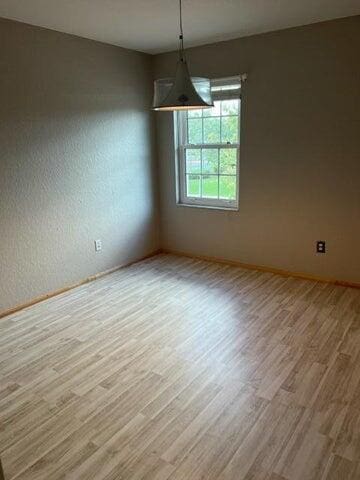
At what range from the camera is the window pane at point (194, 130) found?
13.9 feet

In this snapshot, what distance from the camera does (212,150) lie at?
420cm

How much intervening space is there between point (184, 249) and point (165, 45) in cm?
230

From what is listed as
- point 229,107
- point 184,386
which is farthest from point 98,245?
point 184,386

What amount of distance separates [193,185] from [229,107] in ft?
3.25

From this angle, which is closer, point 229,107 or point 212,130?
point 229,107

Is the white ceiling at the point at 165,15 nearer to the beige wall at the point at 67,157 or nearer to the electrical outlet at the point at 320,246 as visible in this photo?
the beige wall at the point at 67,157

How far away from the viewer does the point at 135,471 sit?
1628mm

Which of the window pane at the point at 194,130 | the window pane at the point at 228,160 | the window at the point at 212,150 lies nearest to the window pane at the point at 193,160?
the window at the point at 212,150

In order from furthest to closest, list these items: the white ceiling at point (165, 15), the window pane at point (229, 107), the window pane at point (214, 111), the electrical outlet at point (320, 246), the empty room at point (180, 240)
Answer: the window pane at point (214, 111), the window pane at point (229, 107), the electrical outlet at point (320, 246), the white ceiling at point (165, 15), the empty room at point (180, 240)

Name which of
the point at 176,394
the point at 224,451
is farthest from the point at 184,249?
the point at 224,451

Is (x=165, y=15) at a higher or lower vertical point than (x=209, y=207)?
higher

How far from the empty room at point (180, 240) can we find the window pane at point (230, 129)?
0.10 ft

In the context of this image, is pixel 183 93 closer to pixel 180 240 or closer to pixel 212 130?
pixel 212 130

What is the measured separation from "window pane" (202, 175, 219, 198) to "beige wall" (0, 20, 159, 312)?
689 mm
